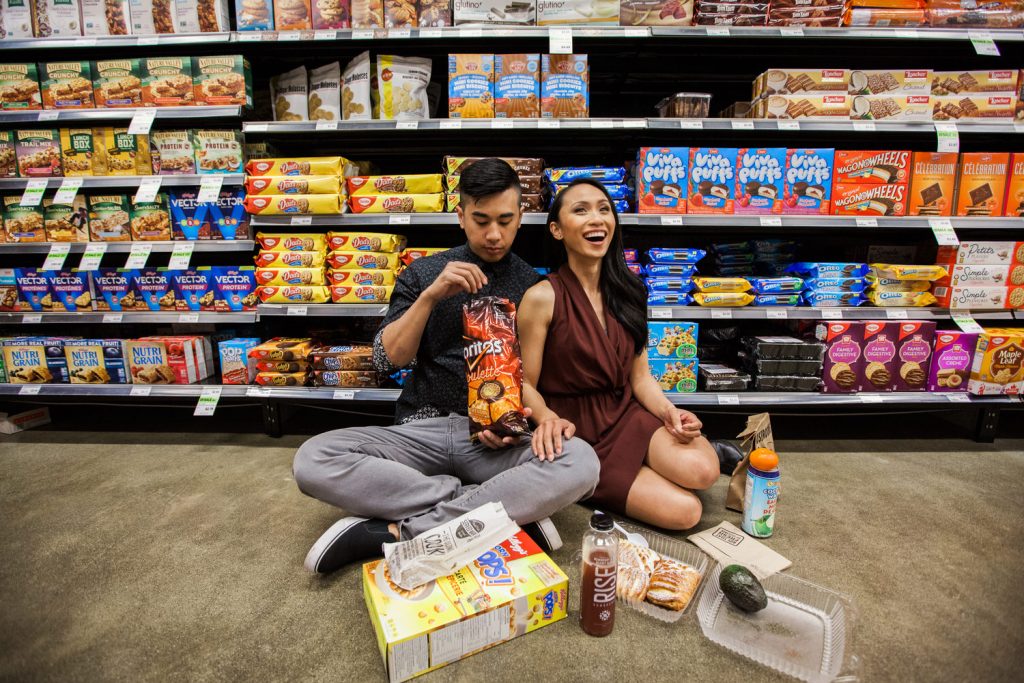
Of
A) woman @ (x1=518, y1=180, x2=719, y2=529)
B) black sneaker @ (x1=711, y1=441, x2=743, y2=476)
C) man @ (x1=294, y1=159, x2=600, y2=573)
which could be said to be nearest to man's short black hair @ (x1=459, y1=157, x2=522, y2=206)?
man @ (x1=294, y1=159, x2=600, y2=573)

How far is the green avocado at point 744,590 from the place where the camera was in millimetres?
1335

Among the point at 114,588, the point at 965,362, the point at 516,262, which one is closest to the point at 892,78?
the point at 965,362

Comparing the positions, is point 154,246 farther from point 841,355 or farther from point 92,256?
point 841,355

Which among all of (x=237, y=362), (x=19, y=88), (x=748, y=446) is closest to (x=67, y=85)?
(x=19, y=88)

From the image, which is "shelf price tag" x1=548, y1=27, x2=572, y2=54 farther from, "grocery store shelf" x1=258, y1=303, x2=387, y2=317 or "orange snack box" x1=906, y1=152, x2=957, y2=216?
"orange snack box" x1=906, y1=152, x2=957, y2=216

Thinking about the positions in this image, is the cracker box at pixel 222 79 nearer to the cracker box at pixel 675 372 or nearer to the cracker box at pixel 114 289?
the cracker box at pixel 114 289

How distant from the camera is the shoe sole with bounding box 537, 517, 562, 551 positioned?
1661 millimetres

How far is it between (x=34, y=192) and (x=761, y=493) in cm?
389

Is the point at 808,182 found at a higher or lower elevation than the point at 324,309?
higher

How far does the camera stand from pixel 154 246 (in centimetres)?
276

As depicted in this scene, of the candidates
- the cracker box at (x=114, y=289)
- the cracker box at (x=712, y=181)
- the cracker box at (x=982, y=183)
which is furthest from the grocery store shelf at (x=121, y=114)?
the cracker box at (x=982, y=183)

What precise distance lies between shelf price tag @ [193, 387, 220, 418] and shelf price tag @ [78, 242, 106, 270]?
36.5 inches

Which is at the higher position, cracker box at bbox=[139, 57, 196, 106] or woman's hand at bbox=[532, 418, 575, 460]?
cracker box at bbox=[139, 57, 196, 106]

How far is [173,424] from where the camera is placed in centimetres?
310
